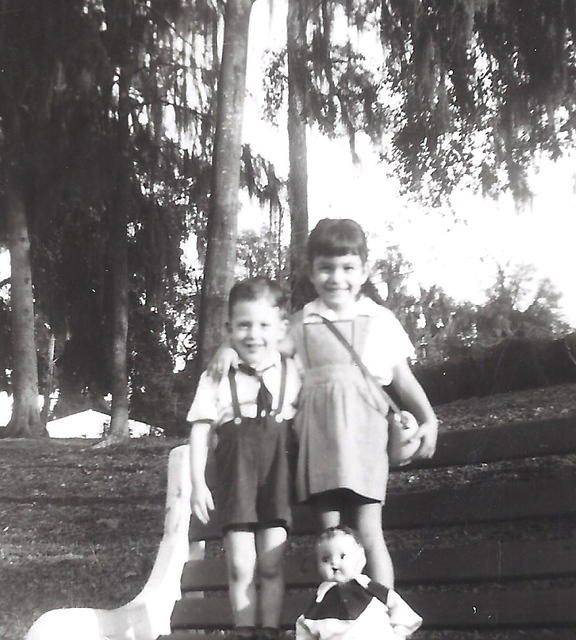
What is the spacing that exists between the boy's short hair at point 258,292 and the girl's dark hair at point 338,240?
14 cm

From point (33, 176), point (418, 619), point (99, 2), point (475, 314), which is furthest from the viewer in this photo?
point (475, 314)

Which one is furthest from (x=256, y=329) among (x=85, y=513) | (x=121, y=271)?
(x=121, y=271)

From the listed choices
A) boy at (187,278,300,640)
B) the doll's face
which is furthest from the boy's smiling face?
the doll's face

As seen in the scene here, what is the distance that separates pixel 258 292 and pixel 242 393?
31 cm

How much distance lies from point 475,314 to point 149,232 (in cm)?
1170

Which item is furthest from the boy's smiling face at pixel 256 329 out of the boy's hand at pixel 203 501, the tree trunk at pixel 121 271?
the tree trunk at pixel 121 271

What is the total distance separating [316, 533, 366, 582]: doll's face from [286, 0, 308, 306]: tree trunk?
7.74 meters

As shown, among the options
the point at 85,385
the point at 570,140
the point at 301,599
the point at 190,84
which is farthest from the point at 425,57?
the point at 85,385

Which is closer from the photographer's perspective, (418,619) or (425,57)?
(418,619)

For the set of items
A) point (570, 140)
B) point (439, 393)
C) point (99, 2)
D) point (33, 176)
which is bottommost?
point (439, 393)

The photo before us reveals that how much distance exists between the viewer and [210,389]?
2.97 meters

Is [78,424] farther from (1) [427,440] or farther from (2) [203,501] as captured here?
(1) [427,440]

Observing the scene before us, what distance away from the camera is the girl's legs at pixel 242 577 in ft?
9.37

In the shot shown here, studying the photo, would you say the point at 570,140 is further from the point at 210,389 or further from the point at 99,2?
the point at 210,389
